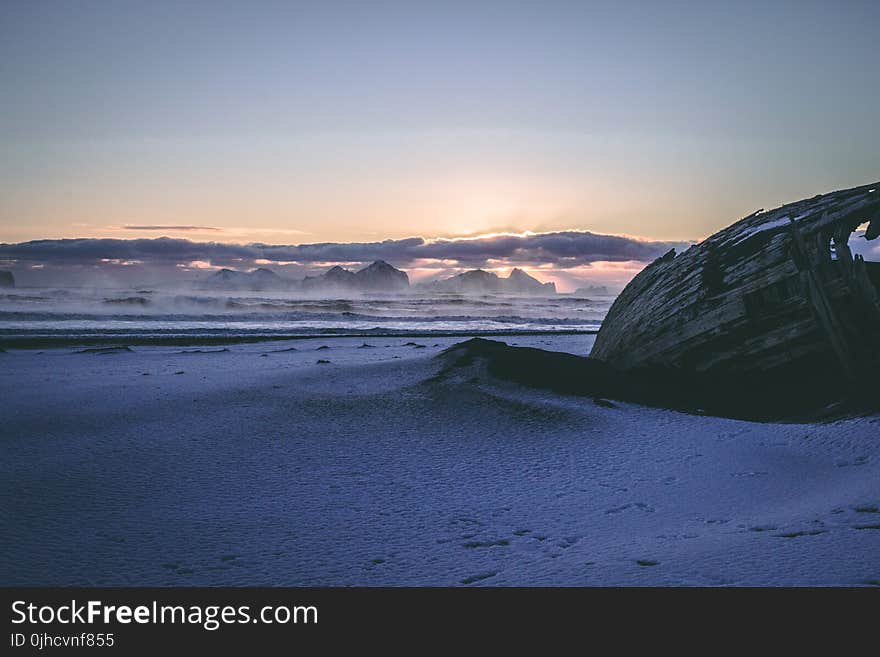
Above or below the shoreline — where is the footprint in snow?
below

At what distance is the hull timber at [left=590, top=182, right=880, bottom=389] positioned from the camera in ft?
21.7

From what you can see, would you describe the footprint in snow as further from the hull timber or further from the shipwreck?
the hull timber

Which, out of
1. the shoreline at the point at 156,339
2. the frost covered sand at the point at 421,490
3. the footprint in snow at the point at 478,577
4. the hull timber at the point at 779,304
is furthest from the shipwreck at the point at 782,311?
the shoreline at the point at 156,339

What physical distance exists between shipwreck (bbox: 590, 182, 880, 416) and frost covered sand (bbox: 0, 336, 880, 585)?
1204 millimetres

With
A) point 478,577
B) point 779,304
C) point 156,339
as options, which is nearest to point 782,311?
point 779,304

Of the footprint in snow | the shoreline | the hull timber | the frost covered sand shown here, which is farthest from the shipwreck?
the shoreline

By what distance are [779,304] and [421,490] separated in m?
5.30

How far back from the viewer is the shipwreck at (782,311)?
6.61 meters

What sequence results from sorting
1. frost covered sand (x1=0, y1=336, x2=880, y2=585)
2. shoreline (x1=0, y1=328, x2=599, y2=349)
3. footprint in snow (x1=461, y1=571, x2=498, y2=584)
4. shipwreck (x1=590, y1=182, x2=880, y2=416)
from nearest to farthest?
footprint in snow (x1=461, y1=571, x2=498, y2=584)
frost covered sand (x1=0, y1=336, x2=880, y2=585)
shipwreck (x1=590, y1=182, x2=880, y2=416)
shoreline (x1=0, y1=328, x2=599, y2=349)

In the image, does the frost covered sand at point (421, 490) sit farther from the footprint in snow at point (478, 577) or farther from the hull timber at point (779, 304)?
the hull timber at point (779, 304)

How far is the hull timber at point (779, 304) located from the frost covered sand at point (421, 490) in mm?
1236

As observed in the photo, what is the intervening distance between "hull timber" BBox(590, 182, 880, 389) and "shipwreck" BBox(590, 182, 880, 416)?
0.04ft

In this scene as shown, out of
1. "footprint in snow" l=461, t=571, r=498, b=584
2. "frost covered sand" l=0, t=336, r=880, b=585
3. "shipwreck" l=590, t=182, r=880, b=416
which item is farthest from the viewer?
"shipwreck" l=590, t=182, r=880, b=416

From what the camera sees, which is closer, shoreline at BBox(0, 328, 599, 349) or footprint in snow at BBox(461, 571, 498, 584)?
footprint in snow at BBox(461, 571, 498, 584)
